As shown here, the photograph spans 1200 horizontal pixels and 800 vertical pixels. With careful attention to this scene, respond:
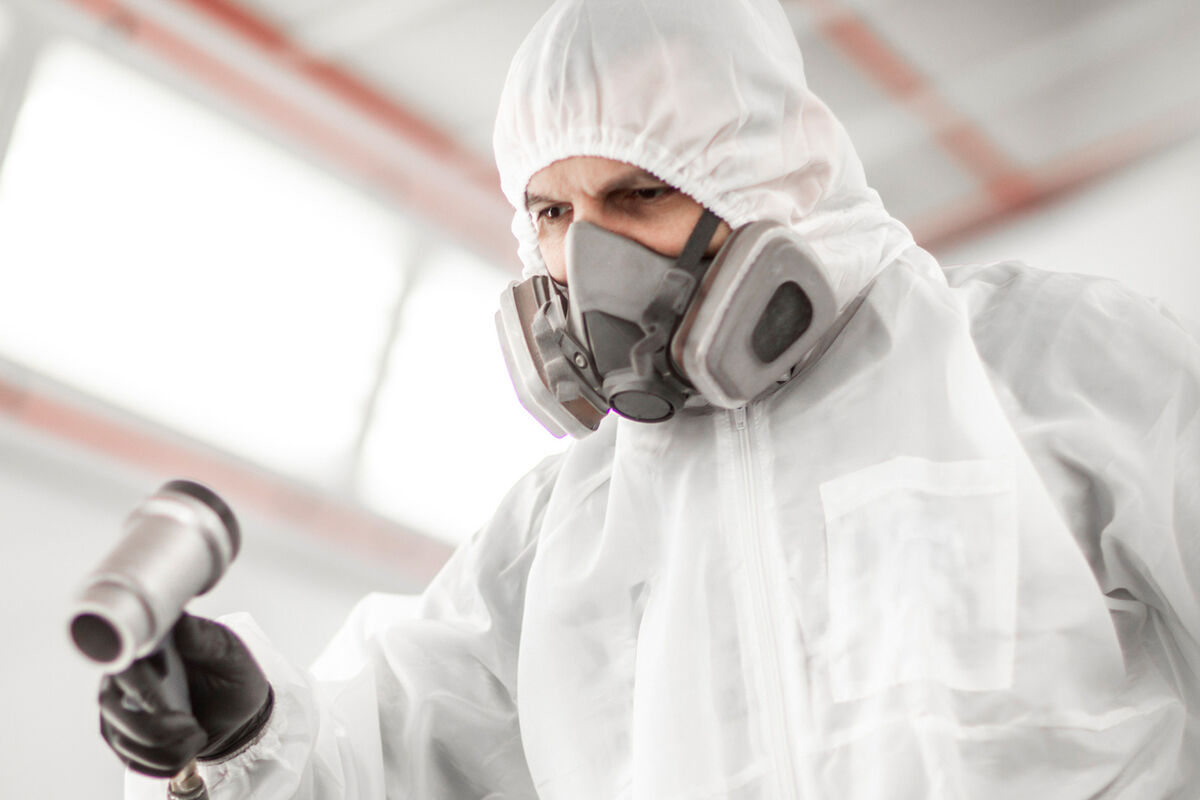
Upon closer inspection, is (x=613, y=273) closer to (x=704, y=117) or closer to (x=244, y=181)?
(x=704, y=117)

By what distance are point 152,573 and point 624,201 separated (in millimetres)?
669

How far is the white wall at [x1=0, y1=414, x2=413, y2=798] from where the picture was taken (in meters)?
2.15

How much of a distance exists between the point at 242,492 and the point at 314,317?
378 millimetres

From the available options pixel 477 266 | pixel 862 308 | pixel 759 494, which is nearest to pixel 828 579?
pixel 759 494

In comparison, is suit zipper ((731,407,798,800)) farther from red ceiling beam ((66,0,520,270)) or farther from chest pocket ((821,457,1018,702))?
red ceiling beam ((66,0,520,270))

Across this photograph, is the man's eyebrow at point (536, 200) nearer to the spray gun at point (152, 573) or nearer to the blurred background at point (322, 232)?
the spray gun at point (152, 573)

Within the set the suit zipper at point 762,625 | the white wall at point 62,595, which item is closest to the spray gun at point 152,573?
the suit zipper at point 762,625

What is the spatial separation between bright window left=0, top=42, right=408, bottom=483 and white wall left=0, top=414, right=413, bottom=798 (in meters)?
0.14

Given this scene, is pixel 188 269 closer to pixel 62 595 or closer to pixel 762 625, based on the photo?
pixel 62 595

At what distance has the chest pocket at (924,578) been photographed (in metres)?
1.17

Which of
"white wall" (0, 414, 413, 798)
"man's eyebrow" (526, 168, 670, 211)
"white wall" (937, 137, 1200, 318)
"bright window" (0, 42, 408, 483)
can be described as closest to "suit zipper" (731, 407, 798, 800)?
"man's eyebrow" (526, 168, 670, 211)

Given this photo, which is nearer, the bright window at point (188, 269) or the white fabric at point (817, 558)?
the white fabric at point (817, 558)

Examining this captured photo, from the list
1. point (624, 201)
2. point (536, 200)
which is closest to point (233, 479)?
point (536, 200)

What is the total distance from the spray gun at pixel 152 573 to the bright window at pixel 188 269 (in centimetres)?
154
